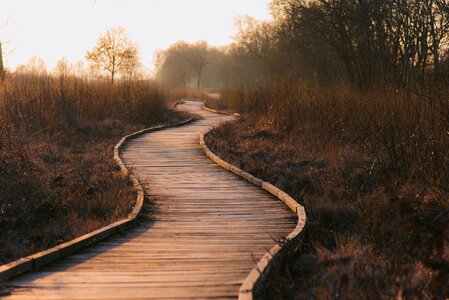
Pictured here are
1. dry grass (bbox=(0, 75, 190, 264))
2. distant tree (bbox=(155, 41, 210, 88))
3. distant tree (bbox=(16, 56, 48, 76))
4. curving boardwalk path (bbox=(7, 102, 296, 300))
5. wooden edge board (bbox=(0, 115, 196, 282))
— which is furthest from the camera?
distant tree (bbox=(155, 41, 210, 88))

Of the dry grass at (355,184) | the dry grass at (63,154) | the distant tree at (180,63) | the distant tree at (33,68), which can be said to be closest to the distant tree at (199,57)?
the distant tree at (180,63)

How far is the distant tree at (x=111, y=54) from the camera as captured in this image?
25062 mm

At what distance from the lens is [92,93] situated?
15.5 m

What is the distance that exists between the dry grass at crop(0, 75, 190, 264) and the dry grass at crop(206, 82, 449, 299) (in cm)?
222

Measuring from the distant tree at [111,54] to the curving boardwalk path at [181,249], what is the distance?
1772 cm

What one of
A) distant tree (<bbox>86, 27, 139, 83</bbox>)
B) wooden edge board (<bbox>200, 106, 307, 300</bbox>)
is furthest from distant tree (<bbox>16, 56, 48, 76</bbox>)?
distant tree (<bbox>86, 27, 139, 83</bbox>)

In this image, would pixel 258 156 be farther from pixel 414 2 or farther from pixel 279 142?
pixel 414 2

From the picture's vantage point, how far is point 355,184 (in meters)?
7.32

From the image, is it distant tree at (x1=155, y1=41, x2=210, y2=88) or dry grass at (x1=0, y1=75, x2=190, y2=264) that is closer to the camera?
dry grass at (x1=0, y1=75, x2=190, y2=264)

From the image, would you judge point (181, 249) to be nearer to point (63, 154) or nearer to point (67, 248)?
point (67, 248)

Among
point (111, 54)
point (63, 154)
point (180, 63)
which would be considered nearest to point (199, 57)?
point (180, 63)

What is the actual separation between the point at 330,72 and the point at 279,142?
1113cm

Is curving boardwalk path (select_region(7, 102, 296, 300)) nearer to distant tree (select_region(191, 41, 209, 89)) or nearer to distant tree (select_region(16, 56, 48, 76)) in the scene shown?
distant tree (select_region(16, 56, 48, 76))

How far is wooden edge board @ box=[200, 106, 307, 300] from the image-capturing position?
141 inches
